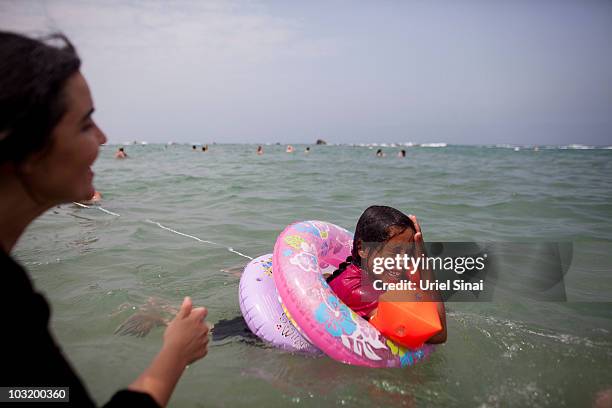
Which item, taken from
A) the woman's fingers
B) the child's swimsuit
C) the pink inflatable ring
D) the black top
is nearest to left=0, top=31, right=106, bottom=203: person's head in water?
the black top

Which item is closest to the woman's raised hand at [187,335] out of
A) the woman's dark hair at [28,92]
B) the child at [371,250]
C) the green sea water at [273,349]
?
the woman's dark hair at [28,92]

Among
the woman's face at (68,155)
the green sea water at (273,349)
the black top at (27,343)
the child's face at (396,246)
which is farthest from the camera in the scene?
the child's face at (396,246)

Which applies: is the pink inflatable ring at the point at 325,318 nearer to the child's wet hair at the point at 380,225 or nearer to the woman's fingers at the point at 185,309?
the child's wet hair at the point at 380,225

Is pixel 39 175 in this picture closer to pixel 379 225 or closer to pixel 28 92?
pixel 28 92

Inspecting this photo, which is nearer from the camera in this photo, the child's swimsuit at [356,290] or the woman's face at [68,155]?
the woman's face at [68,155]

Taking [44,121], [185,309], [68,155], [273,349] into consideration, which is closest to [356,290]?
[273,349]

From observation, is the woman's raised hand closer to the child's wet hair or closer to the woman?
the woman

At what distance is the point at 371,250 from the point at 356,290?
33 cm

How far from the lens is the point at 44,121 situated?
1031 mm

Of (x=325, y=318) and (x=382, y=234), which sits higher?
(x=382, y=234)

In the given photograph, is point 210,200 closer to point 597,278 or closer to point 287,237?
point 287,237

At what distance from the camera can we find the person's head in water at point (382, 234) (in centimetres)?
274

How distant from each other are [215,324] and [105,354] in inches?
32.0

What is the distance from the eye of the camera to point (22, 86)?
97 centimetres
